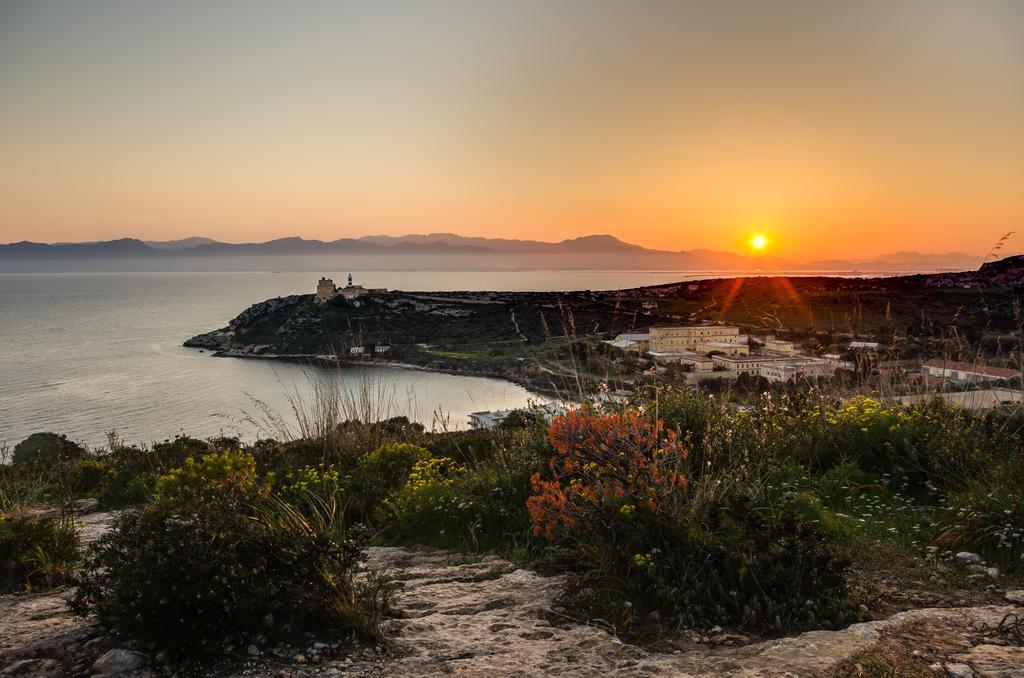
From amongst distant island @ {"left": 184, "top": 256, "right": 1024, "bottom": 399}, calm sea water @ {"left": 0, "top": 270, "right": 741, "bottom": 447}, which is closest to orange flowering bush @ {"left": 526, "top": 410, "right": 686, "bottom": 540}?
calm sea water @ {"left": 0, "top": 270, "right": 741, "bottom": 447}

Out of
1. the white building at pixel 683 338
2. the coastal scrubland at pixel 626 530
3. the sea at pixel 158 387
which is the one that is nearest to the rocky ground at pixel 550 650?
the coastal scrubland at pixel 626 530

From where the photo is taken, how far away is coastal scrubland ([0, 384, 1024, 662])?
350 centimetres

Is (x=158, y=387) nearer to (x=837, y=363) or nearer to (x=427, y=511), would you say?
(x=837, y=363)

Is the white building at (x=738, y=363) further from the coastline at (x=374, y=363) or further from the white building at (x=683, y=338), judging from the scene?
the coastline at (x=374, y=363)

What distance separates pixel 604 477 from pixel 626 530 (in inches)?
20.1

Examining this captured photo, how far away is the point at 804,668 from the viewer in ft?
9.86

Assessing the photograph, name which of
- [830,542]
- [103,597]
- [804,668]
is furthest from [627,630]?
[103,597]

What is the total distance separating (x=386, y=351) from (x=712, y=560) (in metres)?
73.8

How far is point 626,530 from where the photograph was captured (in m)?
4.21

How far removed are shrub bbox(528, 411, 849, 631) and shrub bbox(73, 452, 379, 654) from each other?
1496mm

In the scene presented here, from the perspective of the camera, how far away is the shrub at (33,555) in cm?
455

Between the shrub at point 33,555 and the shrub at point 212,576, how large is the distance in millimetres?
1245

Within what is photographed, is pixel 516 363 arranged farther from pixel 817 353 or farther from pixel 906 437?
pixel 906 437

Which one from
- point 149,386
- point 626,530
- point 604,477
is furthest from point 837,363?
point 149,386
